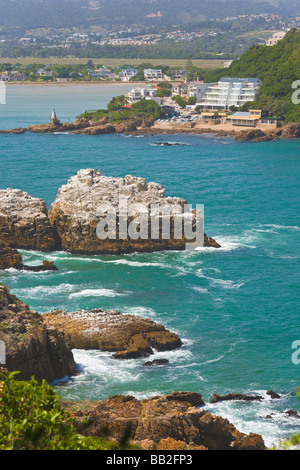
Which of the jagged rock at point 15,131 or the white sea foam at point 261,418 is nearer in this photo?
the white sea foam at point 261,418

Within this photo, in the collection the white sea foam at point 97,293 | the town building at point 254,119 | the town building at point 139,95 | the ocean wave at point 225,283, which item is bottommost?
the white sea foam at point 97,293

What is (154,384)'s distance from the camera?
3200 centimetres

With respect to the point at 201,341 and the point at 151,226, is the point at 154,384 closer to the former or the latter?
the point at 201,341

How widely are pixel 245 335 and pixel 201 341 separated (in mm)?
2407

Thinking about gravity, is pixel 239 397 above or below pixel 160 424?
below

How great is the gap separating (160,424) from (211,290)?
62.9 ft

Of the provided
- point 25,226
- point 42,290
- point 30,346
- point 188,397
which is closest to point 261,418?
point 188,397

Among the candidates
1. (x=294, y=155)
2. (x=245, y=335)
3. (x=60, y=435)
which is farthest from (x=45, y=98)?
(x=60, y=435)

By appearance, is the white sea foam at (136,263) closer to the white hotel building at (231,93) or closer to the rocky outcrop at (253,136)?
the rocky outcrop at (253,136)

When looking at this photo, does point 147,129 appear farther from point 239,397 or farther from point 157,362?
point 239,397

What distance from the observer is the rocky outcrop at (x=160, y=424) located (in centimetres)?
2488

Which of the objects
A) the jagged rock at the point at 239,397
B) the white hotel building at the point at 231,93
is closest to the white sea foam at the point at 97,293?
the jagged rock at the point at 239,397

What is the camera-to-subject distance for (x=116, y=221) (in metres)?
50.0

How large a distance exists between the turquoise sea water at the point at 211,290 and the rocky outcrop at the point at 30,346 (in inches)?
34.0
